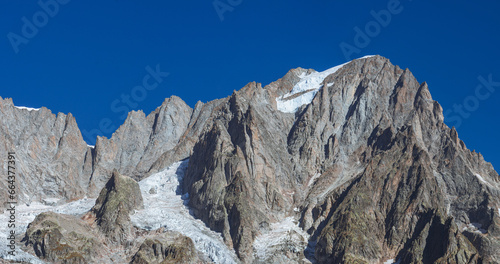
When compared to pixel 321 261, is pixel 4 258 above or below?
below

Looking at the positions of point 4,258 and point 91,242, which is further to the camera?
point 91,242

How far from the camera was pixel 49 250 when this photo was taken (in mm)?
193125

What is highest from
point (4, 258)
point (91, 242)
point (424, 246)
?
point (424, 246)

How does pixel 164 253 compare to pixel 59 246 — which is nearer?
pixel 59 246

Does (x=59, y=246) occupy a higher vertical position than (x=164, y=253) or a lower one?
lower

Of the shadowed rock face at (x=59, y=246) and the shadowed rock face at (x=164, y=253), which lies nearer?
the shadowed rock face at (x=59, y=246)

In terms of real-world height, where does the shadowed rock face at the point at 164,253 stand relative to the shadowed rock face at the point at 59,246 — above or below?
above

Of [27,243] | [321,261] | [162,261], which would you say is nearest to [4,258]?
[27,243]

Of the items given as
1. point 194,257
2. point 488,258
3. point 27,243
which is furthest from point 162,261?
point 488,258

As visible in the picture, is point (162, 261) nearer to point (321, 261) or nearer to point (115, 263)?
point (115, 263)

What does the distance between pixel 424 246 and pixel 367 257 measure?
50.6 ft

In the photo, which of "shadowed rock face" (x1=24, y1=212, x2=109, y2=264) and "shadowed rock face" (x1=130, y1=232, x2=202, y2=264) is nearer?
"shadowed rock face" (x1=24, y1=212, x2=109, y2=264)

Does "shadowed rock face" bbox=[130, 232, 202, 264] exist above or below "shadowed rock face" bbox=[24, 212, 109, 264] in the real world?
above

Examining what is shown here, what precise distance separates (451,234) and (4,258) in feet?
374
